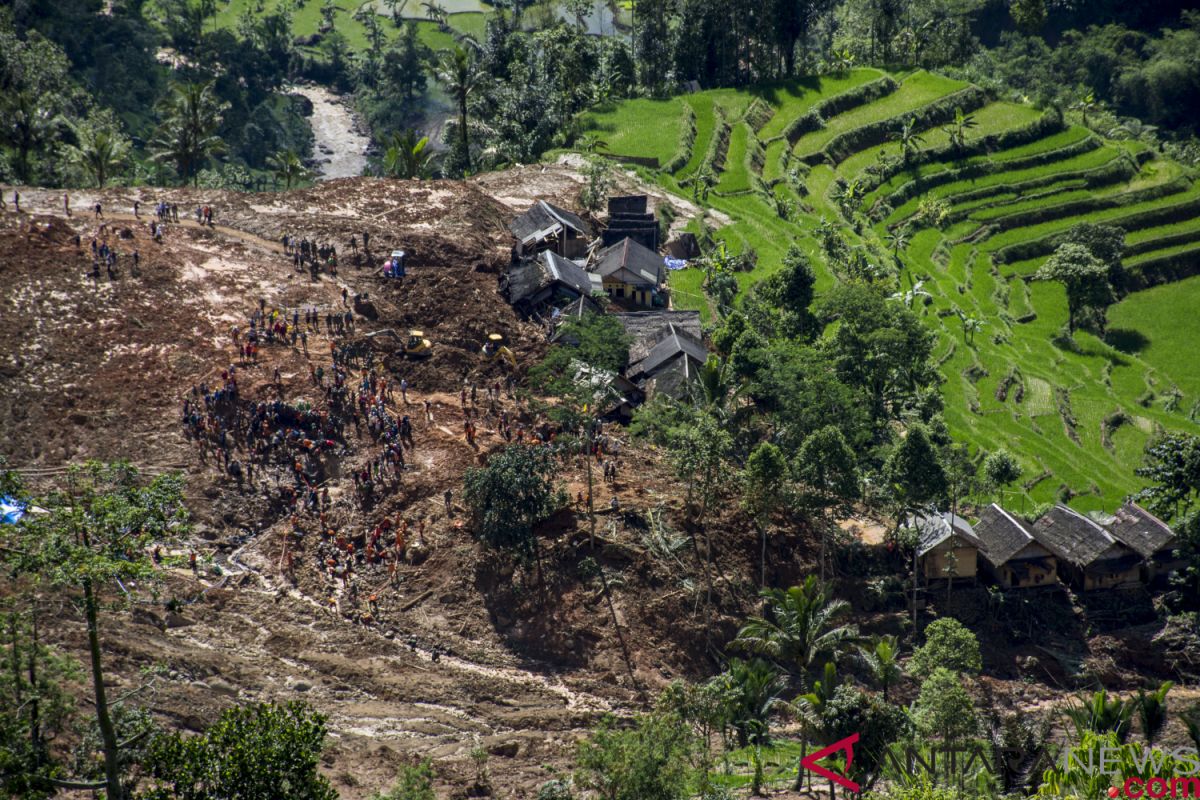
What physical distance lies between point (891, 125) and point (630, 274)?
174ft

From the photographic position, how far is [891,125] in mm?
122062

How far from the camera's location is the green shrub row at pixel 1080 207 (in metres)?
116

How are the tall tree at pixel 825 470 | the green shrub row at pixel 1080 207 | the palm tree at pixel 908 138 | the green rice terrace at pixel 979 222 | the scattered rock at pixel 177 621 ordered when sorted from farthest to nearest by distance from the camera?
the palm tree at pixel 908 138
the green shrub row at pixel 1080 207
the green rice terrace at pixel 979 222
the tall tree at pixel 825 470
the scattered rock at pixel 177 621

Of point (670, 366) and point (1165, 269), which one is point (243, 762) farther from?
point (1165, 269)

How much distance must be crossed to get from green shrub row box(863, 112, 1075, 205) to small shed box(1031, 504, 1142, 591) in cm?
5501

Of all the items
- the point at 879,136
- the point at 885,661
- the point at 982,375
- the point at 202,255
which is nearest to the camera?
the point at 885,661

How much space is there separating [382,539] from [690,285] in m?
32.7

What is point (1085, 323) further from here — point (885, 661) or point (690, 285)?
point (885, 661)

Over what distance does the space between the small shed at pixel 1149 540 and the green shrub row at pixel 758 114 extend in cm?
6306

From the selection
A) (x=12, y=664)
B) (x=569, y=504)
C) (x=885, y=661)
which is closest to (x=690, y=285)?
(x=569, y=504)

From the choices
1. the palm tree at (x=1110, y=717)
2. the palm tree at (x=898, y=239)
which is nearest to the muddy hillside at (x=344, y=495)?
the palm tree at (x=1110, y=717)

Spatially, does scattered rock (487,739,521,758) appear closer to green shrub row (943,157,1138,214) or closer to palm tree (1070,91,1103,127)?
green shrub row (943,157,1138,214)

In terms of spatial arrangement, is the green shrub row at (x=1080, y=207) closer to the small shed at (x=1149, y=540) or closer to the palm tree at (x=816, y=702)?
the small shed at (x=1149, y=540)

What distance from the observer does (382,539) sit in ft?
194
